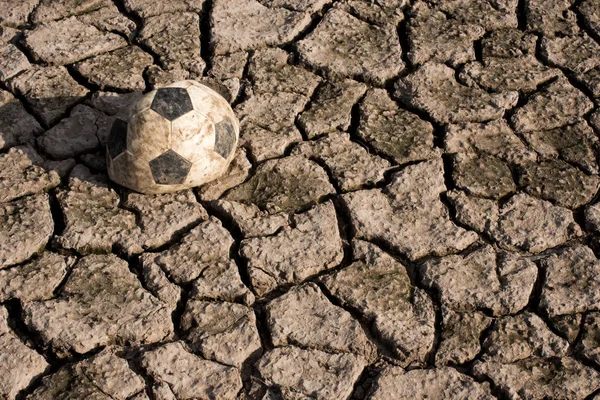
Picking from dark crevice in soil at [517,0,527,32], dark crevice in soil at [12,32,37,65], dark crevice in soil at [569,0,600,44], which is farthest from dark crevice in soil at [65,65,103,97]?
dark crevice in soil at [569,0,600,44]

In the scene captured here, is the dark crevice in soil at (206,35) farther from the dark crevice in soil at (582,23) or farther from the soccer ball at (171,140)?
the dark crevice in soil at (582,23)

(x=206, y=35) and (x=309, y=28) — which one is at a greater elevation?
(x=309, y=28)

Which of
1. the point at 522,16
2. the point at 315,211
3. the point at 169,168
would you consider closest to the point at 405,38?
the point at 522,16

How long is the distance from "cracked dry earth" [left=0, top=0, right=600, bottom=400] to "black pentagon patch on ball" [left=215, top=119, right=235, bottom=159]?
8.1 inches

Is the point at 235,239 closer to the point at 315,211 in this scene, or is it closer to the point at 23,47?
the point at 315,211

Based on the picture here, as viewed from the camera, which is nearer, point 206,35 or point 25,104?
point 25,104

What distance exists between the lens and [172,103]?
372 cm

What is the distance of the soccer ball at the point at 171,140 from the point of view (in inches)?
145

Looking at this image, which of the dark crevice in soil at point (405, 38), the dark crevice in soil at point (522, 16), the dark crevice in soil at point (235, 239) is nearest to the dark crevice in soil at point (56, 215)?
the dark crevice in soil at point (235, 239)

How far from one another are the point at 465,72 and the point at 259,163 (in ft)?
4.40

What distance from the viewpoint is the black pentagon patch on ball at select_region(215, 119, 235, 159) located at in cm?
381

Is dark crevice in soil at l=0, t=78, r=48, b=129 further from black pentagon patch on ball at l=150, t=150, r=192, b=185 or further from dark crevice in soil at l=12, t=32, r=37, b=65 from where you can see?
black pentagon patch on ball at l=150, t=150, r=192, b=185

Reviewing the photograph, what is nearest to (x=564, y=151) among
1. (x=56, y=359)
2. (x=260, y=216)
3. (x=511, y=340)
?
(x=511, y=340)

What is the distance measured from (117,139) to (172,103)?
29 cm
